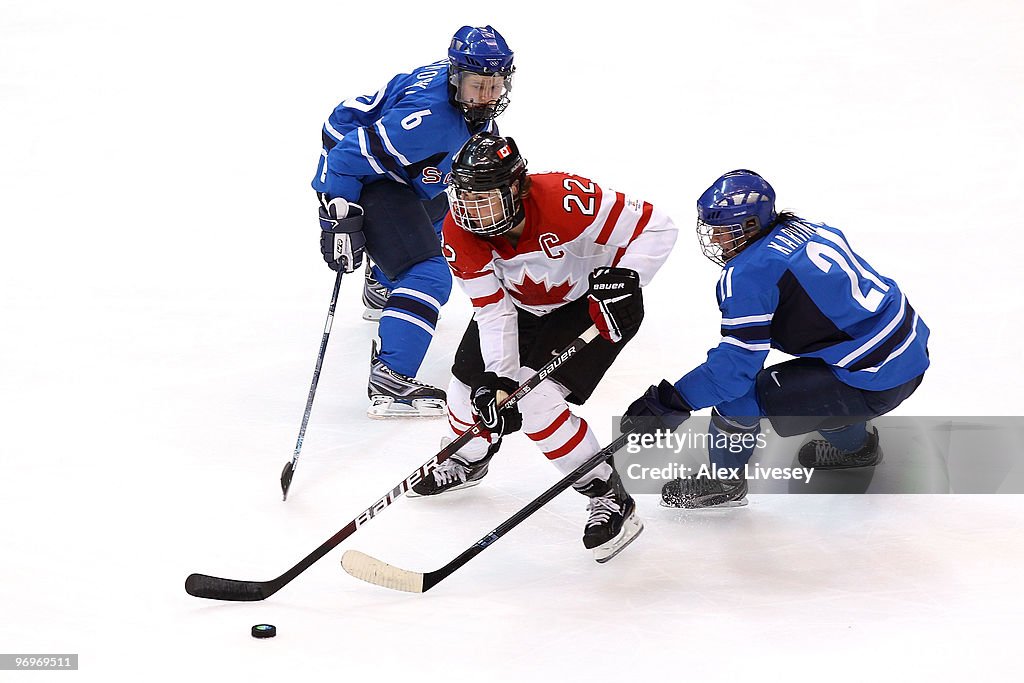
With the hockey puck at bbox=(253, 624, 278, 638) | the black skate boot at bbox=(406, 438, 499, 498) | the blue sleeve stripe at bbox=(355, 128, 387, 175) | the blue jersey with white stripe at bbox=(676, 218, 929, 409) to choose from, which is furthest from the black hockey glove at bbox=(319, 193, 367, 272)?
the hockey puck at bbox=(253, 624, 278, 638)

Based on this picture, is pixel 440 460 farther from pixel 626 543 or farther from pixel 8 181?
pixel 8 181

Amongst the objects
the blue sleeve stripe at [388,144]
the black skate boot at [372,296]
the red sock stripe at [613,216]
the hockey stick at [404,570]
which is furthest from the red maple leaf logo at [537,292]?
the black skate boot at [372,296]

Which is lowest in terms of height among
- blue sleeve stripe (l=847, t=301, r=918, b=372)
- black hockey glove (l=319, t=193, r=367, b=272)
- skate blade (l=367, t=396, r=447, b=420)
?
skate blade (l=367, t=396, r=447, b=420)

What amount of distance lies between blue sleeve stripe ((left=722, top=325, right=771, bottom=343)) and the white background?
1.83ft

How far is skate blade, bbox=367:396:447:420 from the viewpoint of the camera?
3.90m

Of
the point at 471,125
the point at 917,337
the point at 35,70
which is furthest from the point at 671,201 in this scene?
the point at 35,70

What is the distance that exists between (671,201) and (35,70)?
384cm

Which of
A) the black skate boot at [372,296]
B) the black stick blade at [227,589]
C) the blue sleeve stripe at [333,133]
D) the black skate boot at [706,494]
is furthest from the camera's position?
the black skate boot at [372,296]

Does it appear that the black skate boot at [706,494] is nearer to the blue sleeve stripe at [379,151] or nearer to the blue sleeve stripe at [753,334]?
the blue sleeve stripe at [753,334]

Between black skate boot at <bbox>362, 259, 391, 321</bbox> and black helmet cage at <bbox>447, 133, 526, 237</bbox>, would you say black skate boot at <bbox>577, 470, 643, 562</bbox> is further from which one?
black skate boot at <bbox>362, 259, 391, 321</bbox>

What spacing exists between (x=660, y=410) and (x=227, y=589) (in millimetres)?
1131

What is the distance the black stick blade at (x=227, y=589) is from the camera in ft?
9.09

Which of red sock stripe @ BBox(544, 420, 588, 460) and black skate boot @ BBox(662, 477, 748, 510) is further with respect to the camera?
black skate boot @ BBox(662, 477, 748, 510)

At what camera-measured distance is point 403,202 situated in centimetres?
403
